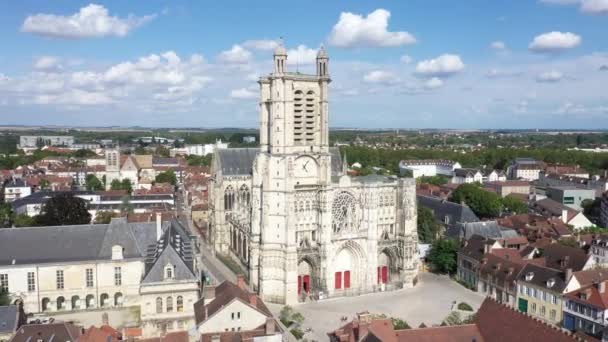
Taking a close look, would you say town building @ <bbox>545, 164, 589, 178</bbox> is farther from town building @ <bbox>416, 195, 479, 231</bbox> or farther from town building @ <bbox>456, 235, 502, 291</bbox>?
town building @ <bbox>456, 235, 502, 291</bbox>

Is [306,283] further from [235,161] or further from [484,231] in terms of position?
[484,231]

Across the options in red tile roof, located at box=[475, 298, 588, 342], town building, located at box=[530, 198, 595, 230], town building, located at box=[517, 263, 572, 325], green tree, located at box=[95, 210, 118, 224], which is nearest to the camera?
red tile roof, located at box=[475, 298, 588, 342]

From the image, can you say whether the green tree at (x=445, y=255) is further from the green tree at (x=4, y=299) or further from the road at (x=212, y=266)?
the green tree at (x=4, y=299)

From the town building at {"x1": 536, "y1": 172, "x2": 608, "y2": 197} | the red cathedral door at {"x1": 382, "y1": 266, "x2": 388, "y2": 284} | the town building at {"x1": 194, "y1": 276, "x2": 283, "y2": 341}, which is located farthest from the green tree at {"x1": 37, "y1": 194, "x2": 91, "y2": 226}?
the town building at {"x1": 536, "y1": 172, "x2": 608, "y2": 197}

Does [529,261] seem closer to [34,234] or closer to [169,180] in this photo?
[34,234]

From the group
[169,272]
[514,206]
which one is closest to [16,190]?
[169,272]
